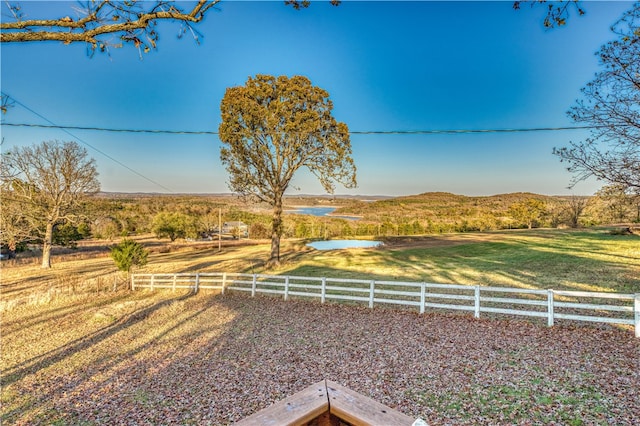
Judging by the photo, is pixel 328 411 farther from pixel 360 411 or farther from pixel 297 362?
pixel 297 362

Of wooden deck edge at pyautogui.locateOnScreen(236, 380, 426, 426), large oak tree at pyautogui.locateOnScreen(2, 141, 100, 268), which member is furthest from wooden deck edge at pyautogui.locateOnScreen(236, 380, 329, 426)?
large oak tree at pyautogui.locateOnScreen(2, 141, 100, 268)

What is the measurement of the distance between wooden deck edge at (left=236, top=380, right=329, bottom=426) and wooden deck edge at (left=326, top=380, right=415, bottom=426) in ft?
0.20

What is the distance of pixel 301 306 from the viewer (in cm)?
1193

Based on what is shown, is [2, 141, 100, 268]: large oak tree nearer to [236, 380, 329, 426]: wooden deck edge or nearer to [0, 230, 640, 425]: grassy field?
[0, 230, 640, 425]: grassy field

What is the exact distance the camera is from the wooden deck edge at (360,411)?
1649 mm

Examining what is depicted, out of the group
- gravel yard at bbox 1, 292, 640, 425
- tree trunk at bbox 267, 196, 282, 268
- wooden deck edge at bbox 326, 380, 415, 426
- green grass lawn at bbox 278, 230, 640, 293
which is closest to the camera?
wooden deck edge at bbox 326, 380, 415, 426

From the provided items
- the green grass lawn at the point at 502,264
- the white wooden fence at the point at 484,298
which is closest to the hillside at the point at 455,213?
the green grass lawn at the point at 502,264

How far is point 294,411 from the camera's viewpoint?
5.74 feet

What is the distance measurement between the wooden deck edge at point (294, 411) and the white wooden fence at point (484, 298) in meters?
6.60

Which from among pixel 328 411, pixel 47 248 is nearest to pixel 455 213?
pixel 47 248

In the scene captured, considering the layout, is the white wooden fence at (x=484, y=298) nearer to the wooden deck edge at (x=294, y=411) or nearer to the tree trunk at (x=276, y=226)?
the tree trunk at (x=276, y=226)

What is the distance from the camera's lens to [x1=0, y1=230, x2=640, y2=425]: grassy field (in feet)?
16.2

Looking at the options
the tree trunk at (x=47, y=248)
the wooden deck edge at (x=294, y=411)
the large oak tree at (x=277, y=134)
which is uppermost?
the large oak tree at (x=277, y=134)

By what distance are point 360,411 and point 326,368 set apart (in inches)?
200
